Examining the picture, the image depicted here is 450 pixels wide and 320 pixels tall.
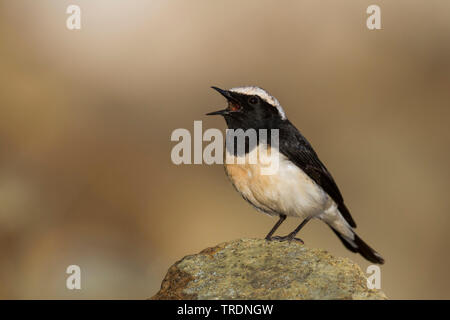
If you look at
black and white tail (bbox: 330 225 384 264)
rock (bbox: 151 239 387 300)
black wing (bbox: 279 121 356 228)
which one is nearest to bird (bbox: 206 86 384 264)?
black wing (bbox: 279 121 356 228)

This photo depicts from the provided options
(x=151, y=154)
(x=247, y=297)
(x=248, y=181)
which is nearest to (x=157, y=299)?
(x=247, y=297)

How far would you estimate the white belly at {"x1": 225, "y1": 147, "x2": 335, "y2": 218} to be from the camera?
5445 millimetres

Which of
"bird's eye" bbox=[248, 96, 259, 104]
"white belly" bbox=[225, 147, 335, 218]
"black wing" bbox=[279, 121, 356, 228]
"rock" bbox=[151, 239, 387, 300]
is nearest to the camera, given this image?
"rock" bbox=[151, 239, 387, 300]

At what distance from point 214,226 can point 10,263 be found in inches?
139

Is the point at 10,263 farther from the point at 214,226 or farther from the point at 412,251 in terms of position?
the point at 412,251

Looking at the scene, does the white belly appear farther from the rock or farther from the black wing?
the rock

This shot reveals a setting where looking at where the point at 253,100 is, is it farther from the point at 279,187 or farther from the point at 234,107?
the point at 279,187

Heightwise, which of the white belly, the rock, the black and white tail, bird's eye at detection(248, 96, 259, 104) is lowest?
the black and white tail

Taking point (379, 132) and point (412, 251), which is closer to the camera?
point (412, 251)

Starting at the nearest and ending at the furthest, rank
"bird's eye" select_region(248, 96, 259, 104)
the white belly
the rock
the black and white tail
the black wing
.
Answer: the rock < the white belly < the black wing < "bird's eye" select_region(248, 96, 259, 104) < the black and white tail

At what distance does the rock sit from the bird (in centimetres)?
55

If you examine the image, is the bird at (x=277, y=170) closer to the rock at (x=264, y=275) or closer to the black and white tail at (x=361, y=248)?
the rock at (x=264, y=275)

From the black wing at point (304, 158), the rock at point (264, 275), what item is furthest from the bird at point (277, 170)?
the rock at point (264, 275)

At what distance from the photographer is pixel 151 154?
10.5 metres
